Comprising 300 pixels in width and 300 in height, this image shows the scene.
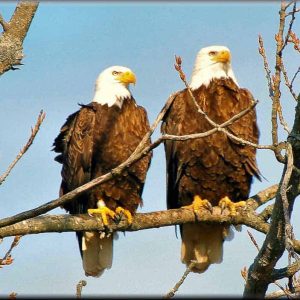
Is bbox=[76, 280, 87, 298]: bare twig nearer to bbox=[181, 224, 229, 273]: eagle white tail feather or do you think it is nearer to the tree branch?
the tree branch

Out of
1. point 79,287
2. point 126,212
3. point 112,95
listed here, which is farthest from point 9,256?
point 112,95

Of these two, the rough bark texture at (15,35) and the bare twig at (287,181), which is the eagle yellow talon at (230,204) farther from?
the rough bark texture at (15,35)

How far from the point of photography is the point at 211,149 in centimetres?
667

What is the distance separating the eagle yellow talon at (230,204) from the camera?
6213mm

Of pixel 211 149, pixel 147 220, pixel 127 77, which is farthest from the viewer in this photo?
pixel 127 77

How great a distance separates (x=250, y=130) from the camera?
Answer: 21.7 feet

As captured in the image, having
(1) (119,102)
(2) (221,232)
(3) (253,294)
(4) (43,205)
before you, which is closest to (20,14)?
(4) (43,205)

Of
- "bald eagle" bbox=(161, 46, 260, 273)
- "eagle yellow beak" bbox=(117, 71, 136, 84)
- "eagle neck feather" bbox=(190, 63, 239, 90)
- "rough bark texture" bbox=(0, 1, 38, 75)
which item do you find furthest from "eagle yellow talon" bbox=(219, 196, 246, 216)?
"rough bark texture" bbox=(0, 1, 38, 75)

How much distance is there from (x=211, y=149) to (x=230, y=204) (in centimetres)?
55

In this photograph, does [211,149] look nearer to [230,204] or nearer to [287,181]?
[230,204]

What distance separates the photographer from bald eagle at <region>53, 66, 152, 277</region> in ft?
22.2

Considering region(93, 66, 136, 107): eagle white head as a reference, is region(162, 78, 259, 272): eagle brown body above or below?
below

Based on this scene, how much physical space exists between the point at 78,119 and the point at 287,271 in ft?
9.10

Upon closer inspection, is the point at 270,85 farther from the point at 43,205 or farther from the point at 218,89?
the point at 218,89
